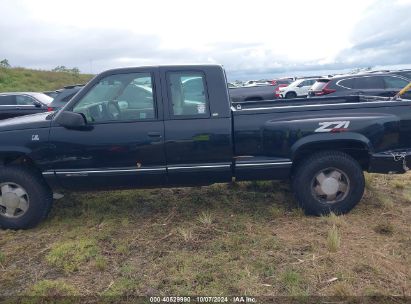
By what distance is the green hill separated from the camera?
88.0 feet

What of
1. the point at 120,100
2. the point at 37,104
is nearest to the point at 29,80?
the point at 37,104

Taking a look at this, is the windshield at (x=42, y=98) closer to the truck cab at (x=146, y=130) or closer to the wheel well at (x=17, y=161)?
the wheel well at (x=17, y=161)

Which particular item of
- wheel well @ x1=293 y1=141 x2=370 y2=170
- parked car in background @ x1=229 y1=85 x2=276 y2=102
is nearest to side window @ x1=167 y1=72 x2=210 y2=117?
wheel well @ x1=293 y1=141 x2=370 y2=170

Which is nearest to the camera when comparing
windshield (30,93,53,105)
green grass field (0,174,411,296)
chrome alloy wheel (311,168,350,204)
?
green grass field (0,174,411,296)

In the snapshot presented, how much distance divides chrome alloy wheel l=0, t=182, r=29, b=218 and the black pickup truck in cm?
1

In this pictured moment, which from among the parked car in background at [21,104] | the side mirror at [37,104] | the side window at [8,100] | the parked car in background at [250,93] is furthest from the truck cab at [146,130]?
the parked car in background at [250,93]

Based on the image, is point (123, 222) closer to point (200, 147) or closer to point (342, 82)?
point (200, 147)

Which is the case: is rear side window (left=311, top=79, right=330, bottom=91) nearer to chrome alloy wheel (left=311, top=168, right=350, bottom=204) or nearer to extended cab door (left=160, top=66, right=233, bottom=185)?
chrome alloy wheel (left=311, top=168, right=350, bottom=204)

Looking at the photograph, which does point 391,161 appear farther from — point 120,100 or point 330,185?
point 120,100

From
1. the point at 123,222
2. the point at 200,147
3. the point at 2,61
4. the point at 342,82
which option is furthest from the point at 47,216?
the point at 2,61

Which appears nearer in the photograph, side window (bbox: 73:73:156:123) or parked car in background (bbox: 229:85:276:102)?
side window (bbox: 73:73:156:123)

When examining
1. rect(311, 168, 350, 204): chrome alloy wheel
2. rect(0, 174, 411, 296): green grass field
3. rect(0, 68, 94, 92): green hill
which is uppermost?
rect(0, 68, 94, 92): green hill

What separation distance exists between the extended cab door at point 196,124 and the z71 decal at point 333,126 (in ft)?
3.37

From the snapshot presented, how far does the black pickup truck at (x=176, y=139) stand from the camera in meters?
4.24
